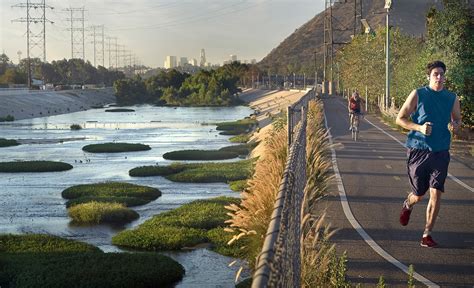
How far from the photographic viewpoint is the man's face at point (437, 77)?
10406mm

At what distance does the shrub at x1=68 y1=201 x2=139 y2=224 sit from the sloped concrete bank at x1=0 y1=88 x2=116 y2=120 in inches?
→ 3055

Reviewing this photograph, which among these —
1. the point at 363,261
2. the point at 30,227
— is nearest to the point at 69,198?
the point at 30,227

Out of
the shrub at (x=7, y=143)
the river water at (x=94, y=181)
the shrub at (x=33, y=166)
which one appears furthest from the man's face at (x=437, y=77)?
the shrub at (x=7, y=143)

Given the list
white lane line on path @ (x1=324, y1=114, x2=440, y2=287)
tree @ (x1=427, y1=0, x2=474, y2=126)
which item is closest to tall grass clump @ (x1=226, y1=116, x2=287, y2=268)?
white lane line on path @ (x1=324, y1=114, x2=440, y2=287)

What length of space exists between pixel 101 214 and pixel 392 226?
474 inches

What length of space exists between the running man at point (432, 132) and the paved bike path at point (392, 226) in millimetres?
910

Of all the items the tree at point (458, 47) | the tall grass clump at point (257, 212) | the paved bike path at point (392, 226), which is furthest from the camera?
the tree at point (458, 47)

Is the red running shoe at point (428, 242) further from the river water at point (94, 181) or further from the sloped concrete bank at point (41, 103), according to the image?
the sloped concrete bank at point (41, 103)

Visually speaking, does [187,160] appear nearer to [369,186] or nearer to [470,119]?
[470,119]

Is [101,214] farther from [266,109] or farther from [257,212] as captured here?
[266,109]

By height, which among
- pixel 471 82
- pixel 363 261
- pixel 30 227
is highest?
pixel 471 82

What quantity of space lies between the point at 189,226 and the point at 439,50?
17165mm

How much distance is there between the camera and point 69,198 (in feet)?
91.5

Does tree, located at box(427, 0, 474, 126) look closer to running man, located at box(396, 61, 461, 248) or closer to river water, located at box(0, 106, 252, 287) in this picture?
river water, located at box(0, 106, 252, 287)
